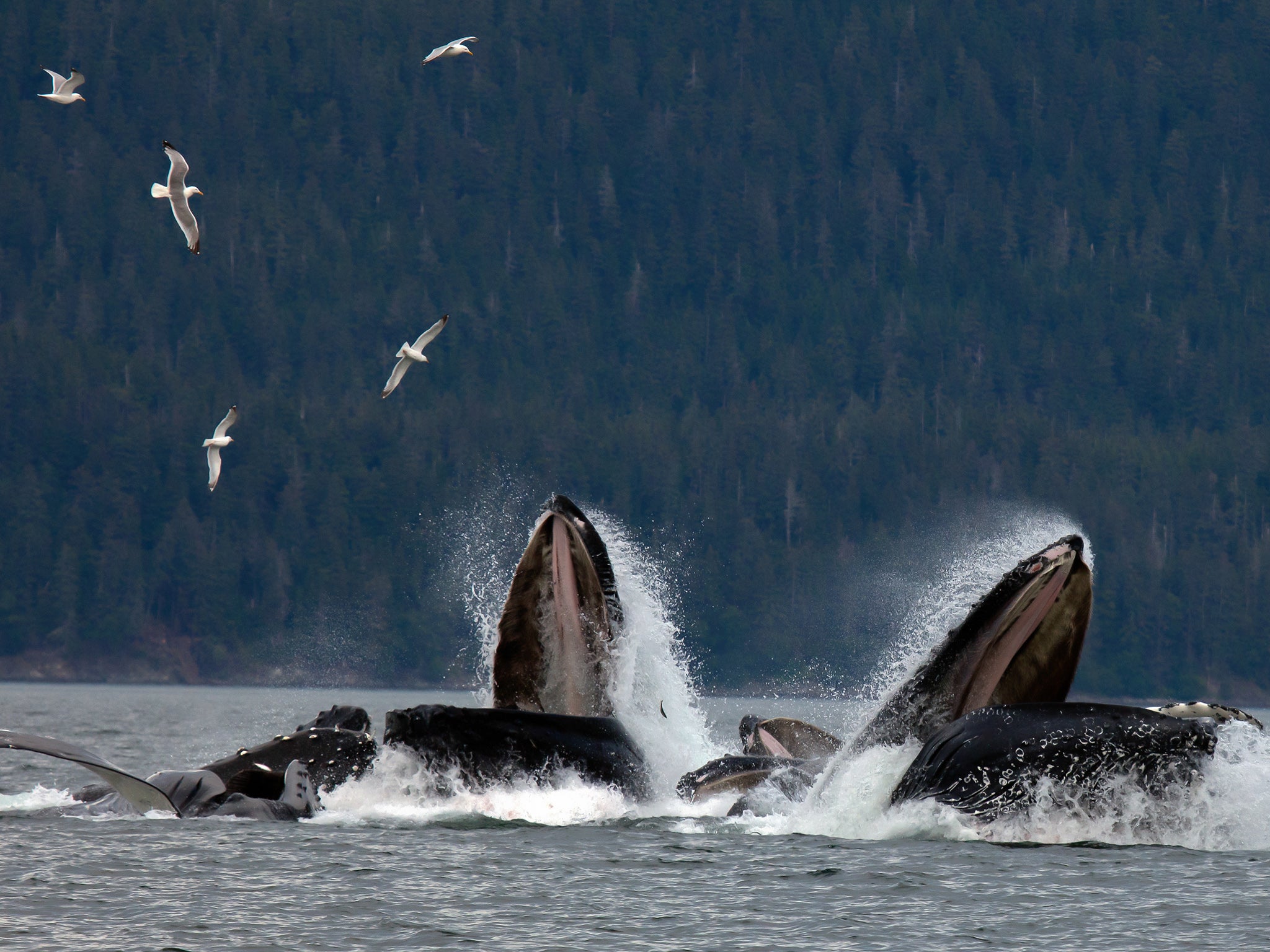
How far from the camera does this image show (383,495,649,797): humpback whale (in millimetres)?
16266

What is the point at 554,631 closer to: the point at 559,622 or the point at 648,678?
the point at 559,622

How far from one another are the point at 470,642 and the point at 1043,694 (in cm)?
12262

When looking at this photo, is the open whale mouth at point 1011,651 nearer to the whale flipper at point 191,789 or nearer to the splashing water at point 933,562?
the whale flipper at point 191,789

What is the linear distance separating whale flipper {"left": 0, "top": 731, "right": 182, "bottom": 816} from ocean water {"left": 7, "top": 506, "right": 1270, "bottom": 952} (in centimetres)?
27

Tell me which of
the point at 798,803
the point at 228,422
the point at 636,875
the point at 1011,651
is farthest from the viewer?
the point at 228,422

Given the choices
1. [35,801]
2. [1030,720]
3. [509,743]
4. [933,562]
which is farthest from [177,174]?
[933,562]

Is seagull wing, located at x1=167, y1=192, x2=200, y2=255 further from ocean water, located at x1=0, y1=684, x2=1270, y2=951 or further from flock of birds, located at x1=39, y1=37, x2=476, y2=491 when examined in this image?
ocean water, located at x1=0, y1=684, x2=1270, y2=951

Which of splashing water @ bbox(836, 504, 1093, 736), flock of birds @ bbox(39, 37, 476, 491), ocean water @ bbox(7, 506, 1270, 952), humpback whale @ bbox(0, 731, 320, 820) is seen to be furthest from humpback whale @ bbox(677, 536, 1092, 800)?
splashing water @ bbox(836, 504, 1093, 736)

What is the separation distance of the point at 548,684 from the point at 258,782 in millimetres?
4435

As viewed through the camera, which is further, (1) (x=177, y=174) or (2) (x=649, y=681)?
(1) (x=177, y=174)

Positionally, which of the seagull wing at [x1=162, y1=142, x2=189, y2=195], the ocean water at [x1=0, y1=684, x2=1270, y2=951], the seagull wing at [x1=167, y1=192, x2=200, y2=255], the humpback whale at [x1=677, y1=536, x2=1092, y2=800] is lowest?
the ocean water at [x1=0, y1=684, x2=1270, y2=951]

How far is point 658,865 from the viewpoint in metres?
16.2

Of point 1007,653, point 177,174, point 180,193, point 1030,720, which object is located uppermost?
point 177,174

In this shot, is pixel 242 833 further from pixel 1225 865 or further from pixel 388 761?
pixel 1225 865
